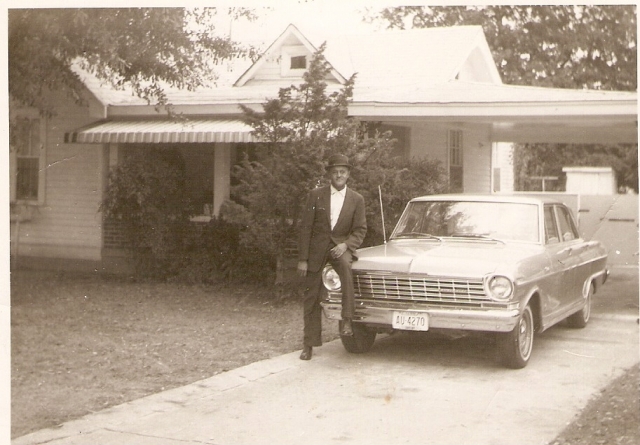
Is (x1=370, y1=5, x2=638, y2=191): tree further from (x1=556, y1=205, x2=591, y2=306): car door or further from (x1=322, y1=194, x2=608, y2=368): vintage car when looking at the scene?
(x1=322, y1=194, x2=608, y2=368): vintage car

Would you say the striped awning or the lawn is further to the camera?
the striped awning

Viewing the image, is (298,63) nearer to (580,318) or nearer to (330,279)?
(580,318)

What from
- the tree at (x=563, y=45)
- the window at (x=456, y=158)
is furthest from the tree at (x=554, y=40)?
the window at (x=456, y=158)

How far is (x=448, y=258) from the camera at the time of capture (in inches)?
285

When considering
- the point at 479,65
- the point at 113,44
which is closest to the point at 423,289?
the point at 113,44

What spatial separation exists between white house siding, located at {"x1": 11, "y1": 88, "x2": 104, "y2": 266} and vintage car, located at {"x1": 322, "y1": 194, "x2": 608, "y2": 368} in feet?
25.3

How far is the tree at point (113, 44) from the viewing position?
28.3 feet

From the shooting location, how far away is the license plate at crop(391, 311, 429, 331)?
280 inches

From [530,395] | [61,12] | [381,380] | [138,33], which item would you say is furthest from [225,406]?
[138,33]

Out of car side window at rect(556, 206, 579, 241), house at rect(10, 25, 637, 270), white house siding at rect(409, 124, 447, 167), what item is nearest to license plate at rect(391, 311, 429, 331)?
car side window at rect(556, 206, 579, 241)

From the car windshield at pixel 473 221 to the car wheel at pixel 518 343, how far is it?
929mm

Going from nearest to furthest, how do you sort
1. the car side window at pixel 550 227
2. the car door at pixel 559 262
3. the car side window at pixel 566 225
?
the car door at pixel 559 262, the car side window at pixel 550 227, the car side window at pixel 566 225

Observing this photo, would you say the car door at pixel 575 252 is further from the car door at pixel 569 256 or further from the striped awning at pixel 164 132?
the striped awning at pixel 164 132

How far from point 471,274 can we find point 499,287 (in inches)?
10.2
